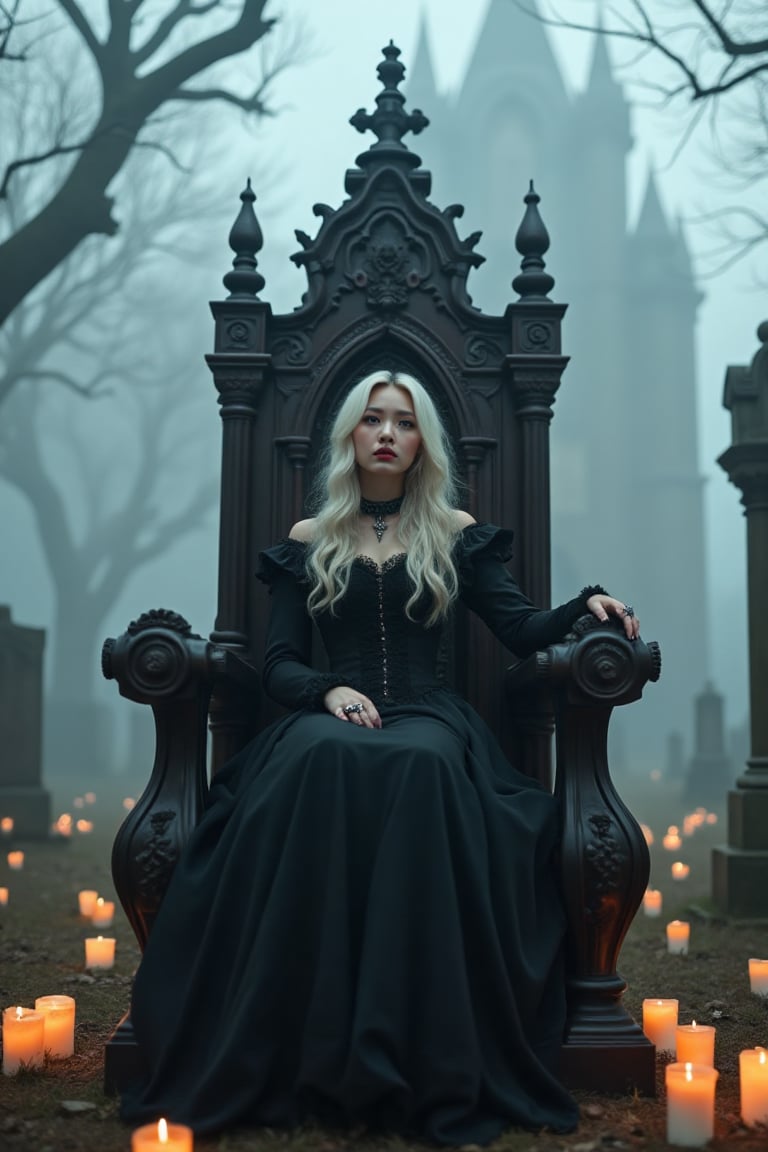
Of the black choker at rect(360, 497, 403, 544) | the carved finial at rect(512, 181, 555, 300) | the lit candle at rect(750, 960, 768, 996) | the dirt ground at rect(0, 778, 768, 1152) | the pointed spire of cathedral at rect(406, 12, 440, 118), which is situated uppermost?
the pointed spire of cathedral at rect(406, 12, 440, 118)

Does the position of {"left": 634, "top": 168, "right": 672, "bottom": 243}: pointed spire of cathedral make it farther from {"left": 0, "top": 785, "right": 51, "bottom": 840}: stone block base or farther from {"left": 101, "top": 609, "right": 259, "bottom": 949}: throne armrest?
{"left": 101, "top": 609, "right": 259, "bottom": 949}: throne armrest

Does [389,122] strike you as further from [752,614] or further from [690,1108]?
[752,614]

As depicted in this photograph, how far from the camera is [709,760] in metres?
14.1

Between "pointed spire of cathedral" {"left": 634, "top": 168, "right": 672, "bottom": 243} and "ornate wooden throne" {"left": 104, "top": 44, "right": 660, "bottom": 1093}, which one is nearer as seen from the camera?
"ornate wooden throne" {"left": 104, "top": 44, "right": 660, "bottom": 1093}

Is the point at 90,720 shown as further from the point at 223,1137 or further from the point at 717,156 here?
the point at 223,1137

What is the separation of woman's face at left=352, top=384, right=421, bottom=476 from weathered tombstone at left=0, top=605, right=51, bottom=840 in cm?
705

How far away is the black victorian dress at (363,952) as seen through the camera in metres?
2.09

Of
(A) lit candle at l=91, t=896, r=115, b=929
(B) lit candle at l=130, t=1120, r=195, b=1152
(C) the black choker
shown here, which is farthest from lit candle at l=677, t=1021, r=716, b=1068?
(A) lit candle at l=91, t=896, r=115, b=929

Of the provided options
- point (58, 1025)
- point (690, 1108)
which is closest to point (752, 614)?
point (690, 1108)

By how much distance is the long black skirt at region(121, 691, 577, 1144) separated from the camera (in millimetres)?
2088

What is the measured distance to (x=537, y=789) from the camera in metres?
2.72

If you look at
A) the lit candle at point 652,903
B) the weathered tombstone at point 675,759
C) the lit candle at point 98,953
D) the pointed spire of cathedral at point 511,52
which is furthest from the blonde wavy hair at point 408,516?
the pointed spire of cathedral at point 511,52

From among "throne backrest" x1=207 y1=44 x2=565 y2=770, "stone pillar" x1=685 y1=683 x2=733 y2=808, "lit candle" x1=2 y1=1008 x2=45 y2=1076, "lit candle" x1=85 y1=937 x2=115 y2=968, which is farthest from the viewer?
"stone pillar" x1=685 y1=683 x2=733 y2=808

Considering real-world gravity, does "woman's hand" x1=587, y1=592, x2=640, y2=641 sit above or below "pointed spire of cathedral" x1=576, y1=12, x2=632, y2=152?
below
